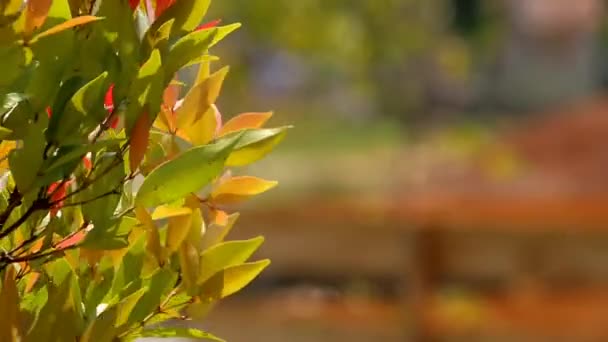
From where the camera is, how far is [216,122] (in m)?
1.29

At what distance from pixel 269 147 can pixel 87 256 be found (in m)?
0.21

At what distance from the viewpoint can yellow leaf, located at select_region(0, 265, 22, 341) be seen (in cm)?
111

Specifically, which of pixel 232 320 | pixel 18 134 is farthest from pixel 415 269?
pixel 18 134

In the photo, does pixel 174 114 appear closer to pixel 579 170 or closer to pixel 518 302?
pixel 518 302

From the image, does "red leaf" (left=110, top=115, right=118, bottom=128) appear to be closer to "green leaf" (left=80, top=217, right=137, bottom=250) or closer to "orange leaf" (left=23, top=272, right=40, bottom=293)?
"green leaf" (left=80, top=217, right=137, bottom=250)

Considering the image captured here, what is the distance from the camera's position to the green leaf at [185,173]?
1.17m

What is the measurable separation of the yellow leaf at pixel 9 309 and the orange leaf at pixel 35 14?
0.69ft

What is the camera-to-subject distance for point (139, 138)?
3.79ft

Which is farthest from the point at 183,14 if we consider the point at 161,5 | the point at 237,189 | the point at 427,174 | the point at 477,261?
the point at 427,174

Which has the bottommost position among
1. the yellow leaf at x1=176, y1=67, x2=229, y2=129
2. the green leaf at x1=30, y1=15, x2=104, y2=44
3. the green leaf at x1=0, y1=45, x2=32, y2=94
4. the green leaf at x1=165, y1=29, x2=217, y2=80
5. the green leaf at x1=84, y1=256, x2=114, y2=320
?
the green leaf at x1=84, y1=256, x2=114, y2=320

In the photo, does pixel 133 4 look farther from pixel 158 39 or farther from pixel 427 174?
pixel 427 174

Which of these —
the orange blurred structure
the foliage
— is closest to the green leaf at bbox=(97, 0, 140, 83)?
the foliage

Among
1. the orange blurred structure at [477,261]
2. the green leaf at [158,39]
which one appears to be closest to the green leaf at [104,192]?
the green leaf at [158,39]

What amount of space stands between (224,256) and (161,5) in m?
0.27
